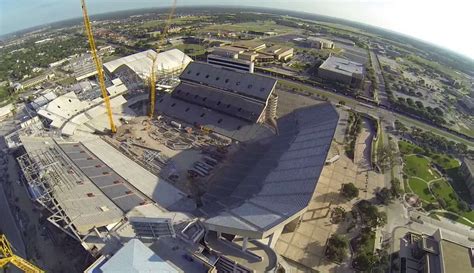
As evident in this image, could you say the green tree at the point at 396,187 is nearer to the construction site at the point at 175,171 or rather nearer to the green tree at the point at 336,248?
the construction site at the point at 175,171

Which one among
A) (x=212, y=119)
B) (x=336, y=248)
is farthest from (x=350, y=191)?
(x=212, y=119)

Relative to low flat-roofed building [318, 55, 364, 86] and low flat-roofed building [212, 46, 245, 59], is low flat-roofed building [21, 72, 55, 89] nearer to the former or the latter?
low flat-roofed building [212, 46, 245, 59]

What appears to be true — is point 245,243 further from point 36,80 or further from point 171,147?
point 36,80

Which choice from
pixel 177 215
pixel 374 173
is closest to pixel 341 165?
pixel 374 173

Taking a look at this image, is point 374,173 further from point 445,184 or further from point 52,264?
point 52,264

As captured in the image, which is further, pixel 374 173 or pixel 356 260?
pixel 374 173

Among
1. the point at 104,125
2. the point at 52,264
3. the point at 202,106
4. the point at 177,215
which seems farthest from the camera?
the point at 202,106

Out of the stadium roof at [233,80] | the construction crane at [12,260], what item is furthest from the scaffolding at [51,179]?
the stadium roof at [233,80]
